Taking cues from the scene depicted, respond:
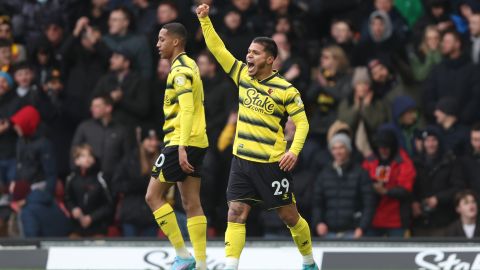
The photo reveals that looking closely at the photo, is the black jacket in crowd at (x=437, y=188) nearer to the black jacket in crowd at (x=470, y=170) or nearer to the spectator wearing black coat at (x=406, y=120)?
the black jacket in crowd at (x=470, y=170)

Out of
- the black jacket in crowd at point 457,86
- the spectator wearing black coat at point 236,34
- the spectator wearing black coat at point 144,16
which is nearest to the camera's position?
the black jacket in crowd at point 457,86

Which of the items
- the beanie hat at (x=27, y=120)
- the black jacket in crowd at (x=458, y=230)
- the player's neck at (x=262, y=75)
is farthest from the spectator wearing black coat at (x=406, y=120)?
the player's neck at (x=262, y=75)

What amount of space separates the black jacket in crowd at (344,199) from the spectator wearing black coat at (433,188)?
0.76m

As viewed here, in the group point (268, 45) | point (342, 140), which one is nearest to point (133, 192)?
point (342, 140)

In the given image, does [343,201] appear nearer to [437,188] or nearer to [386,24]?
[437,188]

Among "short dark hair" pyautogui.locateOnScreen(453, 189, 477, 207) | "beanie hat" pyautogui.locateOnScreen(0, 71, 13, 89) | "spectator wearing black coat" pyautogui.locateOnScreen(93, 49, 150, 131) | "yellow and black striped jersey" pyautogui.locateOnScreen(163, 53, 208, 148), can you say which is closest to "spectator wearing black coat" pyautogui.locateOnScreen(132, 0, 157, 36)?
"spectator wearing black coat" pyautogui.locateOnScreen(93, 49, 150, 131)

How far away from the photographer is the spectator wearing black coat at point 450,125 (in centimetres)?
1677

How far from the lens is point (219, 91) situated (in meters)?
17.6

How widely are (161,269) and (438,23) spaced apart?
640 centimetres

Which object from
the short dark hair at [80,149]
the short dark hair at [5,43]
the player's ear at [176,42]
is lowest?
the short dark hair at [80,149]

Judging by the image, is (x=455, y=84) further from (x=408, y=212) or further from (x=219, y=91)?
(x=219, y=91)

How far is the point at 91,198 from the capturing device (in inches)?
664

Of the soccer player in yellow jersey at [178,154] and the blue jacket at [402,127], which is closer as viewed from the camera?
the soccer player in yellow jersey at [178,154]

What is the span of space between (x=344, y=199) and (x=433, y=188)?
3.94ft
